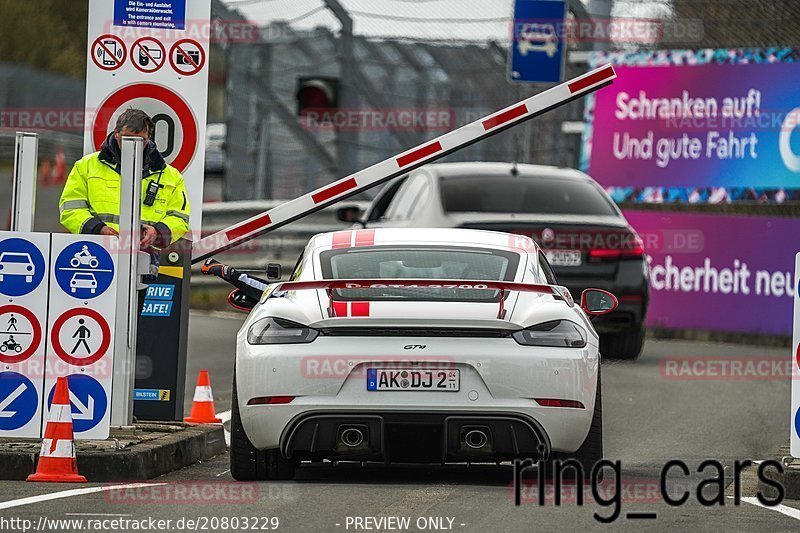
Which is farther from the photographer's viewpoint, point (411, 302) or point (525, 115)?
point (525, 115)

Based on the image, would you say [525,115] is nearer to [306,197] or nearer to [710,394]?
[306,197]

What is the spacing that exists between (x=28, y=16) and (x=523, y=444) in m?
48.6

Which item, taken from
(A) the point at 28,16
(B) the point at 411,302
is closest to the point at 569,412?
(B) the point at 411,302

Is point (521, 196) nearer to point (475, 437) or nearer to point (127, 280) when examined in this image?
point (127, 280)

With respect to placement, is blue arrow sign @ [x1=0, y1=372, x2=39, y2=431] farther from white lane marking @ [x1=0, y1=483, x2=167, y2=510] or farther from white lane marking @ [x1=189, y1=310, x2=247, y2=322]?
white lane marking @ [x1=189, y1=310, x2=247, y2=322]

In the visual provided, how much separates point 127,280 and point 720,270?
10.9 metres

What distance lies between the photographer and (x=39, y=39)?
54375 millimetres

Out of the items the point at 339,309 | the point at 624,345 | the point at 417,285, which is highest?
the point at 417,285

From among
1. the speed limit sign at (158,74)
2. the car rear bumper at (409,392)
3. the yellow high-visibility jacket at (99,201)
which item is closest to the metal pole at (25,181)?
the yellow high-visibility jacket at (99,201)

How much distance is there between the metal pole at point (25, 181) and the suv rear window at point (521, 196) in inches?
237

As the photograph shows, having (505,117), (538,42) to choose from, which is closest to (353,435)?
(505,117)

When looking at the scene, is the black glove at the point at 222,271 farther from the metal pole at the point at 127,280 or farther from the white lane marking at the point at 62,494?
the white lane marking at the point at 62,494

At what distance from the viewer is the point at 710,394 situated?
45.2ft

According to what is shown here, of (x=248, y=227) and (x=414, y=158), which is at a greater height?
(x=414, y=158)
